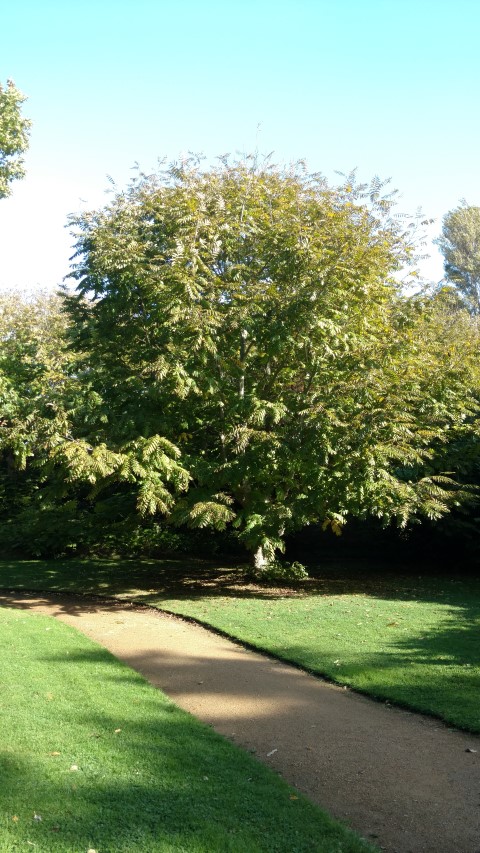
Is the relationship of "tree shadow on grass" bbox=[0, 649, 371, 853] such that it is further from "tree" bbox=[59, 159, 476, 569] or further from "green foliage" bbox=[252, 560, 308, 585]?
"green foliage" bbox=[252, 560, 308, 585]

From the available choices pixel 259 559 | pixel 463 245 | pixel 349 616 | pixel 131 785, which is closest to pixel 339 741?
pixel 131 785

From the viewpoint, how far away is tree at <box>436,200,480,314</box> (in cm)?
4347

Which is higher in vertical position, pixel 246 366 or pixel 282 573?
pixel 246 366

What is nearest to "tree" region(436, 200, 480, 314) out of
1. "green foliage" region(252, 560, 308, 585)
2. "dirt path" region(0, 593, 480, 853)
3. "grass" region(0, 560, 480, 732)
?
"grass" region(0, 560, 480, 732)

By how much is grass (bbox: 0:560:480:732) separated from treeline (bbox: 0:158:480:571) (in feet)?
5.04

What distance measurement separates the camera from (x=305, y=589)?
14.7 metres

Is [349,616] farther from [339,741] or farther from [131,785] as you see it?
[131,785]

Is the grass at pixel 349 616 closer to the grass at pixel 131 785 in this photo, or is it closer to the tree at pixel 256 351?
the tree at pixel 256 351

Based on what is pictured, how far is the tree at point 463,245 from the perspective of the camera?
43.5 metres

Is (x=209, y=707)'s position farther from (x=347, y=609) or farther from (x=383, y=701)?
(x=347, y=609)

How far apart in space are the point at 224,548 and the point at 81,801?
1760 cm

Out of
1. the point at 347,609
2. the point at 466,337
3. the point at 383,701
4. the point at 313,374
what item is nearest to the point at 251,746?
the point at 383,701

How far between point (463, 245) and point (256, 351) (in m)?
35.8

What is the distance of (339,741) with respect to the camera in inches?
234
